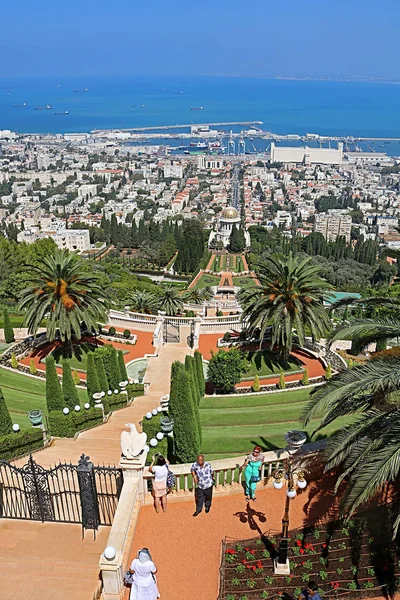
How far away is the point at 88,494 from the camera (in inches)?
428

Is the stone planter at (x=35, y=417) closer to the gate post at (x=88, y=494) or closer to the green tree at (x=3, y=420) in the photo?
the green tree at (x=3, y=420)

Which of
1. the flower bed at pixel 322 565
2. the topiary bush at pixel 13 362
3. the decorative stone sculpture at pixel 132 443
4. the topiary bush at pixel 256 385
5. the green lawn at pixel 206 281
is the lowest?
the green lawn at pixel 206 281

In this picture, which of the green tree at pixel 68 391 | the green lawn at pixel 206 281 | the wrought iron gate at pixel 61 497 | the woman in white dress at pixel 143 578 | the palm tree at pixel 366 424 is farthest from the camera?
the green lawn at pixel 206 281

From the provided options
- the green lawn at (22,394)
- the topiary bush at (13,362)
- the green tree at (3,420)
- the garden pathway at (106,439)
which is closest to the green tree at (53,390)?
Result: the green lawn at (22,394)

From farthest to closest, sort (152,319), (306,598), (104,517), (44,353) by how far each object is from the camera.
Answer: (152,319), (44,353), (104,517), (306,598)

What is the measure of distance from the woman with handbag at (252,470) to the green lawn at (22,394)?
9364 millimetres

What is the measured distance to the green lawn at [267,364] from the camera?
24833 millimetres

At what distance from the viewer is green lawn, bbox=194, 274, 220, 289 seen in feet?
219

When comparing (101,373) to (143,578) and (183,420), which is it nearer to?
(183,420)

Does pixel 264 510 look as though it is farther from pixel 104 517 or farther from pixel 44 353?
pixel 44 353

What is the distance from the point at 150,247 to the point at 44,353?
62.5m

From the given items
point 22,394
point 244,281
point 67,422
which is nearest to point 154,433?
point 67,422

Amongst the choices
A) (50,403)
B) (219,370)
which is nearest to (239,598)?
(50,403)

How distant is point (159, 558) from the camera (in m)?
10.3
